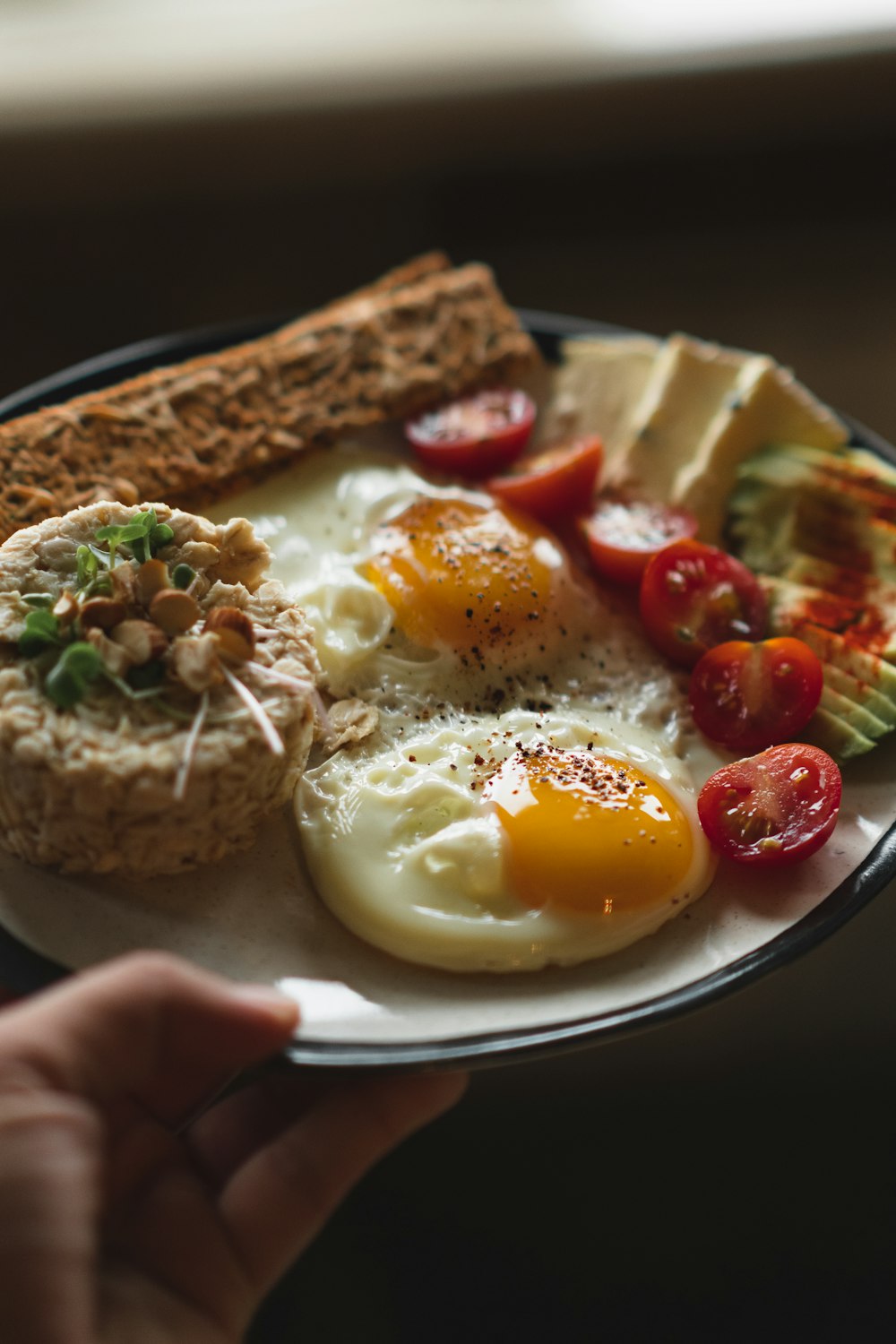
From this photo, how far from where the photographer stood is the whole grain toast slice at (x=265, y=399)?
292 centimetres

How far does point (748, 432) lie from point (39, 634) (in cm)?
214

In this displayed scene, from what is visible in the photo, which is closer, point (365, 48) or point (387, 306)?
point (387, 306)

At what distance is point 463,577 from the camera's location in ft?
9.54

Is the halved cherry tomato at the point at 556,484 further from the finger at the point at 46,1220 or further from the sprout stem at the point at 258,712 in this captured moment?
the finger at the point at 46,1220

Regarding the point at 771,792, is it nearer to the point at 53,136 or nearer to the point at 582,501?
the point at 582,501

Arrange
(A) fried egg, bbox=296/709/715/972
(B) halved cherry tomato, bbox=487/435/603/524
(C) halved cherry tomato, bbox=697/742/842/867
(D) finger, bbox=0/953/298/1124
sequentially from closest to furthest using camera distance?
1. (D) finger, bbox=0/953/298/1124
2. (A) fried egg, bbox=296/709/715/972
3. (C) halved cherry tomato, bbox=697/742/842/867
4. (B) halved cherry tomato, bbox=487/435/603/524

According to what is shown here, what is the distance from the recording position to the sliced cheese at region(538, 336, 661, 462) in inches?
141

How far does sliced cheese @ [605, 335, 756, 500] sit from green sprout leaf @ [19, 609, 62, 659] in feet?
5.84

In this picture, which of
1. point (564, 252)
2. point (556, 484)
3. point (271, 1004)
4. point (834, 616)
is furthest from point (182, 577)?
point (564, 252)

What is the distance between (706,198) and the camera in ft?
17.2

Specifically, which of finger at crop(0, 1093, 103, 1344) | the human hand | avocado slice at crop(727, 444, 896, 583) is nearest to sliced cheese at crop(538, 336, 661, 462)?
avocado slice at crop(727, 444, 896, 583)

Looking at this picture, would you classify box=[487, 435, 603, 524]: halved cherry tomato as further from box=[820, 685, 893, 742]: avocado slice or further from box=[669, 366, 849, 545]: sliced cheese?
box=[820, 685, 893, 742]: avocado slice

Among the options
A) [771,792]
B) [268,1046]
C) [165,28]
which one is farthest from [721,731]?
[165,28]

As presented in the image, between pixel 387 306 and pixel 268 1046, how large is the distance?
2455mm
